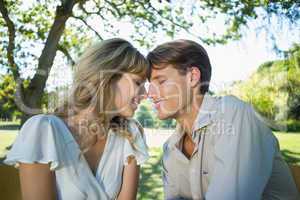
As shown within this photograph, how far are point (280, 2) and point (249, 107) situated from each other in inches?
122

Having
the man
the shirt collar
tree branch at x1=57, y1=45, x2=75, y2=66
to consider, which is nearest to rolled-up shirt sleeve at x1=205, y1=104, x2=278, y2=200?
the man

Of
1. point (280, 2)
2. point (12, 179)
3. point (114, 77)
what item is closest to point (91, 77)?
point (114, 77)

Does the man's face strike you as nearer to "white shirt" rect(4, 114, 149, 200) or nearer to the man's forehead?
the man's forehead

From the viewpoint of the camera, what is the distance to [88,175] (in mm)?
1240

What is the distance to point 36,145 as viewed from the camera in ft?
3.71

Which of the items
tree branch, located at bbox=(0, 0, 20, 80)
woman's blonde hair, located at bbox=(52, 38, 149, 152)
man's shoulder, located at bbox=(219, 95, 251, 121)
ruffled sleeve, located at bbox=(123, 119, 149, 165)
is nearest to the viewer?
man's shoulder, located at bbox=(219, 95, 251, 121)

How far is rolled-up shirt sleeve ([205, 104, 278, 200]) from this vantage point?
3.41ft

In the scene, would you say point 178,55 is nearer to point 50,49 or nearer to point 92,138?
point 92,138

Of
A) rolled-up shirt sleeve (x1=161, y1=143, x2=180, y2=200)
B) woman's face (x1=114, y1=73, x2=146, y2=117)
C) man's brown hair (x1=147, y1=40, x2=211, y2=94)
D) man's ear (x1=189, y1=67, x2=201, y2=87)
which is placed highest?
man's brown hair (x1=147, y1=40, x2=211, y2=94)

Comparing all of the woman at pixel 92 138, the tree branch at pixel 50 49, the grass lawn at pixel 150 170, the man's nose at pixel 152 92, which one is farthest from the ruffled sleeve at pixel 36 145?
the grass lawn at pixel 150 170

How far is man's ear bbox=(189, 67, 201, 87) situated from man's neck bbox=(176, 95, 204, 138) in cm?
6

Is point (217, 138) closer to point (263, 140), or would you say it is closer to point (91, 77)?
point (263, 140)

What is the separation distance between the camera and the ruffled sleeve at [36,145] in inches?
43.9

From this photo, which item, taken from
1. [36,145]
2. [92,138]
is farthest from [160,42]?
[36,145]
